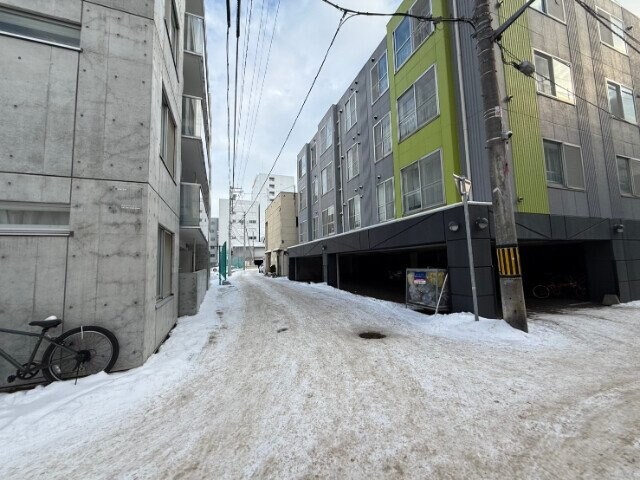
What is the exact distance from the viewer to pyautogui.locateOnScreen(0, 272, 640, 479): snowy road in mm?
2438

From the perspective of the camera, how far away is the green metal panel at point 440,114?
904 cm

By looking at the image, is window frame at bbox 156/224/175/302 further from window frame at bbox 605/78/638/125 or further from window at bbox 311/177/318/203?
window at bbox 311/177/318/203

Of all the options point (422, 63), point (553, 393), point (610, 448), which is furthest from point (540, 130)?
point (610, 448)

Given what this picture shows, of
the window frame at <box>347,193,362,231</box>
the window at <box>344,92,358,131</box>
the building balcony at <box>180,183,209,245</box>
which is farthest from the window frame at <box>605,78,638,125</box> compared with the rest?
the building balcony at <box>180,183,209,245</box>

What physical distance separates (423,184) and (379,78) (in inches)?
272

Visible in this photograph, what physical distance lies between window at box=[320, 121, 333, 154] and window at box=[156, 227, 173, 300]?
15.2 meters

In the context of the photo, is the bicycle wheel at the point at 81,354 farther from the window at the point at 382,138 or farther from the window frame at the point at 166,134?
the window at the point at 382,138

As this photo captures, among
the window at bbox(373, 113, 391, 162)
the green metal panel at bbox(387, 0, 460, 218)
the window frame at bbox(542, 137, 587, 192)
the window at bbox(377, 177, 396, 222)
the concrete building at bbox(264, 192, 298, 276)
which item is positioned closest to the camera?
the green metal panel at bbox(387, 0, 460, 218)

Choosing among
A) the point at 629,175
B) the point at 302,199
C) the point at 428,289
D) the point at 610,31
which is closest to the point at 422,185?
the point at 428,289

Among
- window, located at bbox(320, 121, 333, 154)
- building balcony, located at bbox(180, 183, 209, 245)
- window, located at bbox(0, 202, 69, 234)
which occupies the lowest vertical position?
window, located at bbox(0, 202, 69, 234)

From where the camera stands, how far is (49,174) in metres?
4.38

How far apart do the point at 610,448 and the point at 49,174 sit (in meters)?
7.54

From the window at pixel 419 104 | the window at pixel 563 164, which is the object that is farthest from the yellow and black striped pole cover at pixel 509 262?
the window at pixel 419 104

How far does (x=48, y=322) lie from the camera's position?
3852 mm
